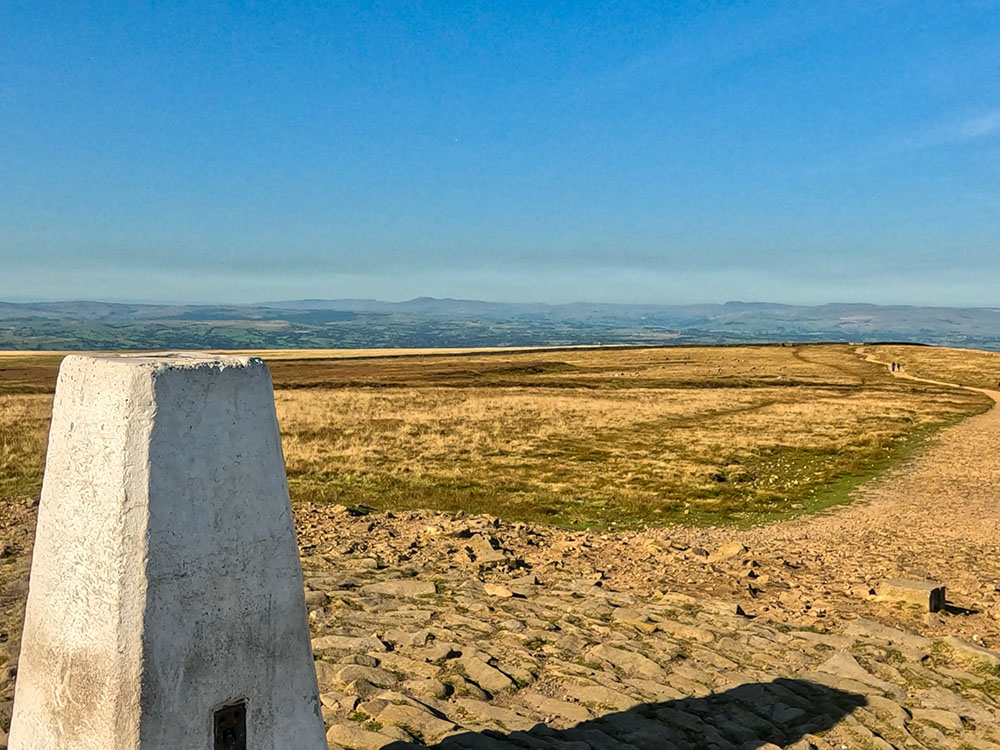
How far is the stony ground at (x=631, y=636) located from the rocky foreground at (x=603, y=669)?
0.03 metres

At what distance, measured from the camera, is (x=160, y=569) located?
13.5ft

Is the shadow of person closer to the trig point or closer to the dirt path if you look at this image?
the trig point

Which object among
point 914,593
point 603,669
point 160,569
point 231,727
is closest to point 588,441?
point 914,593

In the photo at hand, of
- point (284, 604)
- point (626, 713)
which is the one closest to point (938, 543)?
point (626, 713)

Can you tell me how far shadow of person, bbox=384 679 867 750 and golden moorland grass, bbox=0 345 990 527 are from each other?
33.9 feet

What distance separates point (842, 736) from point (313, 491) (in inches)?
659

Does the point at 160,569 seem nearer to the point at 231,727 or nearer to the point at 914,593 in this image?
the point at 231,727

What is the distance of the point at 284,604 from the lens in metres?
4.60

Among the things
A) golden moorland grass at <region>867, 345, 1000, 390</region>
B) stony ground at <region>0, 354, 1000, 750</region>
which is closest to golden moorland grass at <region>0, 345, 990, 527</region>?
stony ground at <region>0, 354, 1000, 750</region>

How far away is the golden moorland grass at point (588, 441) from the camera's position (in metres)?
21.5

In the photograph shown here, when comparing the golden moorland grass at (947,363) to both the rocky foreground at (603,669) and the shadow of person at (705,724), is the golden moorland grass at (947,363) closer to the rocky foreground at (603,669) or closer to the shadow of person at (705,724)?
the rocky foreground at (603,669)

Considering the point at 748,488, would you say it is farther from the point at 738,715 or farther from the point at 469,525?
the point at 738,715

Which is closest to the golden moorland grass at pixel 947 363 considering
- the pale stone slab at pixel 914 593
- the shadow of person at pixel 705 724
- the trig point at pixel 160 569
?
the pale stone slab at pixel 914 593

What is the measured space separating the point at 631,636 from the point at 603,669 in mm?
1217
